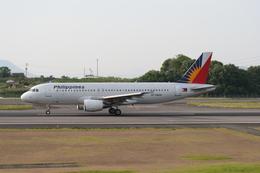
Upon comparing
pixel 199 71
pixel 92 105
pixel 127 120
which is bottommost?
pixel 127 120

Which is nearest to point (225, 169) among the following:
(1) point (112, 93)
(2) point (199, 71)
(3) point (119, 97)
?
(3) point (119, 97)

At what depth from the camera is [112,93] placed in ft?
131

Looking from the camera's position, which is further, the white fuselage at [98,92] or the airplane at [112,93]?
the white fuselage at [98,92]

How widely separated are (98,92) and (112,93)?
1706 millimetres

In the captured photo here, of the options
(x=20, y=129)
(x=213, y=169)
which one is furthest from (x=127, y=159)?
(x=20, y=129)

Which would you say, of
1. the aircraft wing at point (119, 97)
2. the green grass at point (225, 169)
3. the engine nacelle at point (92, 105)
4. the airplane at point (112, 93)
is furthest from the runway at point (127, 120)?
the green grass at point (225, 169)

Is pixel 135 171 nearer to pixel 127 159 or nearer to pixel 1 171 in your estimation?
pixel 127 159

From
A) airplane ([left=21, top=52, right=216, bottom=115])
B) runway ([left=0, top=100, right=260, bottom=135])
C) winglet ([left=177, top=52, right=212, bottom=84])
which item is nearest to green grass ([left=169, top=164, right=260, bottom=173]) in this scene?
runway ([left=0, top=100, right=260, bottom=135])

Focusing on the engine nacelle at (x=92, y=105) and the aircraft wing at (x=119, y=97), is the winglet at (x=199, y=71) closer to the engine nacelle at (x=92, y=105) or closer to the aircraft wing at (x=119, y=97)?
the aircraft wing at (x=119, y=97)

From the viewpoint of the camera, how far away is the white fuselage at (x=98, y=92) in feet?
128

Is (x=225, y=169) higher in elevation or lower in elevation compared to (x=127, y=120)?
lower

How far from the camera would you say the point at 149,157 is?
15.3m

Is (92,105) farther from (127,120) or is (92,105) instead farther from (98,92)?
(127,120)

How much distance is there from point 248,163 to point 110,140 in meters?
8.54
